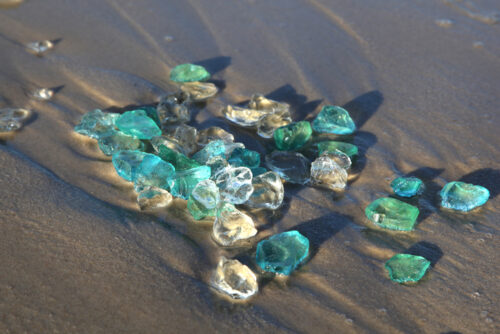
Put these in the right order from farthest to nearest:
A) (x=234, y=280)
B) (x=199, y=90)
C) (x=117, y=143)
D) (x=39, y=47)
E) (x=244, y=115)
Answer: (x=39, y=47) → (x=199, y=90) → (x=244, y=115) → (x=117, y=143) → (x=234, y=280)

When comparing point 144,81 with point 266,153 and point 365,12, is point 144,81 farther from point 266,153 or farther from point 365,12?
point 365,12

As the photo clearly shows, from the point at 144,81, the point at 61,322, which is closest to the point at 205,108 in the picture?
the point at 144,81

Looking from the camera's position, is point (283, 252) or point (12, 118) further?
point (12, 118)

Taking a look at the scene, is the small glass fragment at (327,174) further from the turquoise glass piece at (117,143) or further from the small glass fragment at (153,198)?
the turquoise glass piece at (117,143)

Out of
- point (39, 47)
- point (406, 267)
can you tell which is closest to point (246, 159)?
point (406, 267)

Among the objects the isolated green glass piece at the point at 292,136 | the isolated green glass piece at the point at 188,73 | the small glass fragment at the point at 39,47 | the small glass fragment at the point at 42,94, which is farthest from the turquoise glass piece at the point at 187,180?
the small glass fragment at the point at 39,47

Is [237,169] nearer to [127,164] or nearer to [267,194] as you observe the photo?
[267,194]
